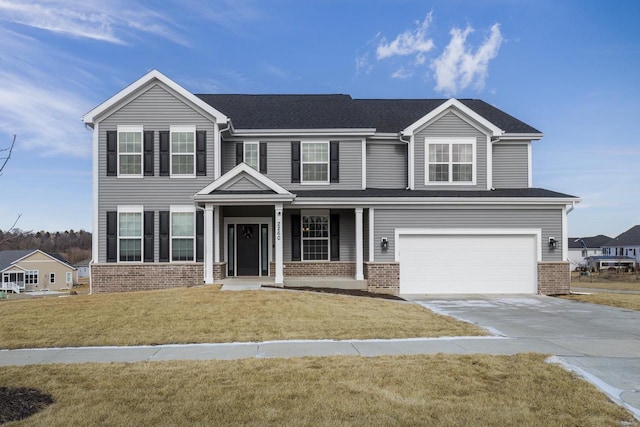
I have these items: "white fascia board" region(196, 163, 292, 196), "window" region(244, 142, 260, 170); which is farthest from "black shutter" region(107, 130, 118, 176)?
"window" region(244, 142, 260, 170)

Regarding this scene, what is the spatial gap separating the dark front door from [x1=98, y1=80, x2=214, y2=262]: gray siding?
8.06 feet

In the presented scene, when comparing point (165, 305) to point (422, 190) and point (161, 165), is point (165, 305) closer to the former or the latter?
point (161, 165)

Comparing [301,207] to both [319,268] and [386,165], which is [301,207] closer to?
[319,268]

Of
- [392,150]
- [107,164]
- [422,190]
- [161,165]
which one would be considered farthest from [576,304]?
[107,164]

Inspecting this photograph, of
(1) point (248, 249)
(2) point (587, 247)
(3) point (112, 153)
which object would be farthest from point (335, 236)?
(2) point (587, 247)

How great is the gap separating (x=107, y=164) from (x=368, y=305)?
1116 centimetres

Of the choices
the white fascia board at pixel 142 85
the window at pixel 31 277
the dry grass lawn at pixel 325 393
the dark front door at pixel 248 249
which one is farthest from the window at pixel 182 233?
the window at pixel 31 277

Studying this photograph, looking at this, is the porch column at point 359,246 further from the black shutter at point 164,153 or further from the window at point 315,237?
the black shutter at point 164,153

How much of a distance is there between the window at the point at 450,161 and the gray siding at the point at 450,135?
0.19m

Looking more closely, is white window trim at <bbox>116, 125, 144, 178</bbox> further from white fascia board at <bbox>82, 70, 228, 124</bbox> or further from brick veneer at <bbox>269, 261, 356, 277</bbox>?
brick veneer at <bbox>269, 261, 356, 277</bbox>

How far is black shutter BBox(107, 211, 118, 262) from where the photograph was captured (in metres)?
18.4

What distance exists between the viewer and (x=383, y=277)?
18016 millimetres

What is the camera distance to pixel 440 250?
60.6 ft

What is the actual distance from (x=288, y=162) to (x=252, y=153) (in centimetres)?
148
